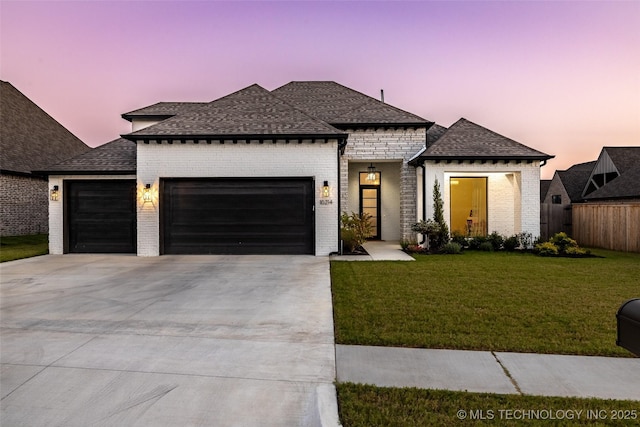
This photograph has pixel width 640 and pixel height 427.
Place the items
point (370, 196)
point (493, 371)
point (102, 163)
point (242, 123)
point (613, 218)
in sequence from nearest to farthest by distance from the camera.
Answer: point (493, 371), point (242, 123), point (102, 163), point (613, 218), point (370, 196)

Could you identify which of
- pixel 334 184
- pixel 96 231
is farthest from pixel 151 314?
pixel 96 231

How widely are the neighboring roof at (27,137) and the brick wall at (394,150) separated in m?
17.5

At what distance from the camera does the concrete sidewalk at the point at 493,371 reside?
2.79 m

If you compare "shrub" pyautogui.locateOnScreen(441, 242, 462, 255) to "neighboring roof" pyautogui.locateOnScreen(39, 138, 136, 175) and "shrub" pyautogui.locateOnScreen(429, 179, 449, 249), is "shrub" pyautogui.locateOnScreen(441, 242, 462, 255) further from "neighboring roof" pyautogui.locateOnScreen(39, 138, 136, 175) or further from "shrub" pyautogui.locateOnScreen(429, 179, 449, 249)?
"neighboring roof" pyautogui.locateOnScreen(39, 138, 136, 175)

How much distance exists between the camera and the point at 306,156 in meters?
11.0

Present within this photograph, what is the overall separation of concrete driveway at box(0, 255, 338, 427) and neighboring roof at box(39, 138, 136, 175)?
519 cm

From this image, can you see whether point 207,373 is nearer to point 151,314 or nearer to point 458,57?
point 151,314

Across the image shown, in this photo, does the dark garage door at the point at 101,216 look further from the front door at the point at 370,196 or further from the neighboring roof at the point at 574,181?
the neighboring roof at the point at 574,181

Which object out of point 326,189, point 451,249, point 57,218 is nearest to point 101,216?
point 57,218

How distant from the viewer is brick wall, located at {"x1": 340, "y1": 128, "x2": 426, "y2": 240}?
13.7 m

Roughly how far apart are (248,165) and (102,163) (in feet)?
17.5

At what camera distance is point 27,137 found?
2038 cm

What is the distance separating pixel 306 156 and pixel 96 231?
782 cm

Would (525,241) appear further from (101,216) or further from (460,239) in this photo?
(101,216)
